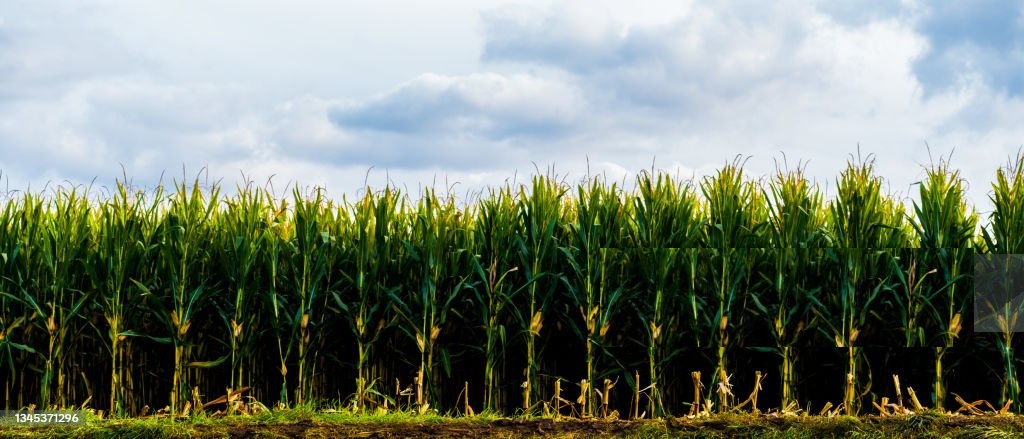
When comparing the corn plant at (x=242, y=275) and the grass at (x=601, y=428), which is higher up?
the corn plant at (x=242, y=275)

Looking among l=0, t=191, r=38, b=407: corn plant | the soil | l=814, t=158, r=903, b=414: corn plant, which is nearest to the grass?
the soil

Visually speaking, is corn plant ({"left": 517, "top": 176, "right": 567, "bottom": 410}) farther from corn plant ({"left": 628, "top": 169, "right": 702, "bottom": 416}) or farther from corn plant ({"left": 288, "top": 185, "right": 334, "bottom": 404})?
corn plant ({"left": 288, "top": 185, "right": 334, "bottom": 404})

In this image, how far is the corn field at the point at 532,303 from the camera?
812 cm

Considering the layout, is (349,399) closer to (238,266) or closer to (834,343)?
(238,266)

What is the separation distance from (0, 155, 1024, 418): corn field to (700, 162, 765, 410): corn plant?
2 centimetres

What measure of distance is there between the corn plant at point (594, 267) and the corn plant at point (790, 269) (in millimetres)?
1254

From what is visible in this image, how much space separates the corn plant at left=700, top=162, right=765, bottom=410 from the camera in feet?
26.3

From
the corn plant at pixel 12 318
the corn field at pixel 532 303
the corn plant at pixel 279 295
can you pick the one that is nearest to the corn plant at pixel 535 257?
the corn field at pixel 532 303

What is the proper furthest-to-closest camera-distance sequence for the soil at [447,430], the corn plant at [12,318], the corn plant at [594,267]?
the corn plant at [12,318] < the corn plant at [594,267] < the soil at [447,430]

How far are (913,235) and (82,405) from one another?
7942 millimetres

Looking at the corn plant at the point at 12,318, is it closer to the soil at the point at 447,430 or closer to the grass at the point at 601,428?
the grass at the point at 601,428

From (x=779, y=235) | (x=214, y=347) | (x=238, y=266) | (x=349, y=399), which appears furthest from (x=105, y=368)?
(x=779, y=235)

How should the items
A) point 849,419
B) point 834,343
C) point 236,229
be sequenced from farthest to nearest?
1. point 236,229
2. point 834,343
3. point 849,419

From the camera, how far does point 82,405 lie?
28.1 feet
